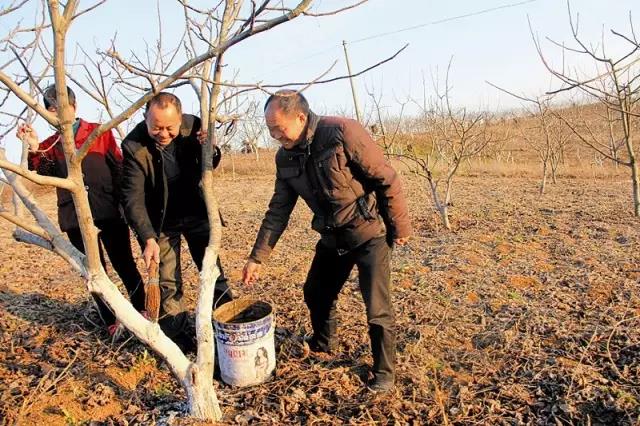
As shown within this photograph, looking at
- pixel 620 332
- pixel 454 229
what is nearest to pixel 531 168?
pixel 454 229

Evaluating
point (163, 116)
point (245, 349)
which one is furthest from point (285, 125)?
point (245, 349)

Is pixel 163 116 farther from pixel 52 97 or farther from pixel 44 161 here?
pixel 44 161

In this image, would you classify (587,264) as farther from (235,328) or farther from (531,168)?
(531,168)

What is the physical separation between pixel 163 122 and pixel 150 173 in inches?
17.0

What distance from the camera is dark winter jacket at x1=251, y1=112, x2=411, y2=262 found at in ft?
8.21

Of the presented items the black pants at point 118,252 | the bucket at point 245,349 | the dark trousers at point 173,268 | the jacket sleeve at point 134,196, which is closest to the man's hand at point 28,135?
the jacket sleeve at point 134,196

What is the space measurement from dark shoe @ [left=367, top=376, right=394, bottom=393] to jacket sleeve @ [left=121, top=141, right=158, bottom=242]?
63.0 inches

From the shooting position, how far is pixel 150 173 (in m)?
2.93

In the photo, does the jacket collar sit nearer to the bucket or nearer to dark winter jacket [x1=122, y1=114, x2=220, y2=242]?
dark winter jacket [x1=122, y1=114, x2=220, y2=242]

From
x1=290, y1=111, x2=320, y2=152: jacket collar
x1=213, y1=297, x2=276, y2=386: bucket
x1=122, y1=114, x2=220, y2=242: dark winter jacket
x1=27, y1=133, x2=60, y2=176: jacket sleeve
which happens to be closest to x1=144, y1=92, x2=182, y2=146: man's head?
x1=122, y1=114, x2=220, y2=242: dark winter jacket

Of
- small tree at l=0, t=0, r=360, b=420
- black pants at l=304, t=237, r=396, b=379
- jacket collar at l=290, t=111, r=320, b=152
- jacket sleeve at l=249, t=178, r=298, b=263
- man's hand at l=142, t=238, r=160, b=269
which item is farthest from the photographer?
jacket sleeve at l=249, t=178, r=298, b=263

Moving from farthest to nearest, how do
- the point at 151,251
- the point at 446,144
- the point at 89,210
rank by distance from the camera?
the point at 446,144, the point at 151,251, the point at 89,210

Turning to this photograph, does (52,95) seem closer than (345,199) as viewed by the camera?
No

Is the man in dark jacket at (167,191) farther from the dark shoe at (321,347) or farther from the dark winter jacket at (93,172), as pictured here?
the dark shoe at (321,347)
